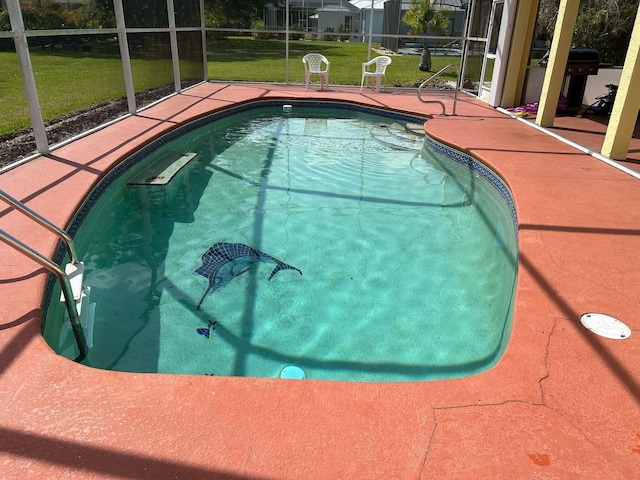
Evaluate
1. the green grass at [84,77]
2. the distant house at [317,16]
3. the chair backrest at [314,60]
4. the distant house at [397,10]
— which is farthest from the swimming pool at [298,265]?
the distant house at [397,10]

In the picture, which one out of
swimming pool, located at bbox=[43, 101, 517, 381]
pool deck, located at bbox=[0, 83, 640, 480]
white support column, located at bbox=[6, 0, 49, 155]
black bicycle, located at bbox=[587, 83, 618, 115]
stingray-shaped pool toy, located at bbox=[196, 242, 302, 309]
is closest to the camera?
pool deck, located at bbox=[0, 83, 640, 480]

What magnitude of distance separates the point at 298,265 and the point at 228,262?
0.60 m

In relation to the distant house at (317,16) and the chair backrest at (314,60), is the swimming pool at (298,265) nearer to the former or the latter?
the chair backrest at (314,60)

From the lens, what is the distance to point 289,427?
187cm

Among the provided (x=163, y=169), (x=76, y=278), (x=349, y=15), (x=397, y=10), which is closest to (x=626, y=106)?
(x=163, y=169)

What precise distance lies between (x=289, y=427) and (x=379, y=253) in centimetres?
258

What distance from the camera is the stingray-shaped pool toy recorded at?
12.4 ft

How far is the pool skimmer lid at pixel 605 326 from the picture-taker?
2492 millimetres

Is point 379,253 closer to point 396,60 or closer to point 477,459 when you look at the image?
point 477,459

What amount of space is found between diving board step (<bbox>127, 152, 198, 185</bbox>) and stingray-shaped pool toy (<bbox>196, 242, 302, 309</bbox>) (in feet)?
6.51

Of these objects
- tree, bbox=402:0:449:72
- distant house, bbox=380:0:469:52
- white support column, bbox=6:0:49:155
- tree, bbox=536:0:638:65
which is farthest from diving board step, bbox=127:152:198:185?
tree, bbox=402:0:449:72

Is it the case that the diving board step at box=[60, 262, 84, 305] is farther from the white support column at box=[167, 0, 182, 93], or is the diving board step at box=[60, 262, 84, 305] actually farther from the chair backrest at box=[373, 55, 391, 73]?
the chair backrest at box=[373, 55, 391, 73]

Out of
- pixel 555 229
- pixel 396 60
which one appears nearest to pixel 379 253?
pixel 555 229

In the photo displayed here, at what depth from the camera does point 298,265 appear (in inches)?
158
